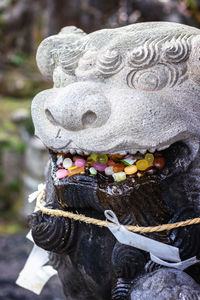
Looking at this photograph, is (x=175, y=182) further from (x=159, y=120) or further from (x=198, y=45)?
(x=198, y=45)

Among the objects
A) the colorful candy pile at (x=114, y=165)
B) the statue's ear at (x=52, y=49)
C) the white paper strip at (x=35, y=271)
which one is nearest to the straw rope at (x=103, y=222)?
the colorful candy pile at (x=114, y=165)

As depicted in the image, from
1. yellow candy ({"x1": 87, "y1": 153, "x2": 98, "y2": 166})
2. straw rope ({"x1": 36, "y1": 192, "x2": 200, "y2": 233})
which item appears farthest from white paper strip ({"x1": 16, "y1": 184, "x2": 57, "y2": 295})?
yellow candy ({"x1": 87, "y1": 153, "x2": 98, "y2": 166})

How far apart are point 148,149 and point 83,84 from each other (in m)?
0.27

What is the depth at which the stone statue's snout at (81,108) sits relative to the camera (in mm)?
1076

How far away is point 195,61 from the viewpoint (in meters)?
1.08

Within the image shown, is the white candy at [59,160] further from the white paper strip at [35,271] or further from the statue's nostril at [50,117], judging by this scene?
the white paper strip at [35,271]

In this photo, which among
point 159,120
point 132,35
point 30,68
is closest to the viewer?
point 159,120

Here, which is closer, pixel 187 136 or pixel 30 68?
pixel 187 136

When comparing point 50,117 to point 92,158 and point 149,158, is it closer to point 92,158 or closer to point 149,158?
point 92,158

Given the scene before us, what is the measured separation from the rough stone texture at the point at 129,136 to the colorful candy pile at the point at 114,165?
0.08 ft

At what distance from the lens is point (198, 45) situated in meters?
1.08

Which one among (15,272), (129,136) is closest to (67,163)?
(129,136)

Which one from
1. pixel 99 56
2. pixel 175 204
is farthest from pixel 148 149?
pixel 99 56

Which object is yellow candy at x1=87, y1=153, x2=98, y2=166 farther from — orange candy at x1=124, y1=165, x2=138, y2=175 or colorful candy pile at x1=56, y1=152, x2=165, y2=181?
orange candy at x1=124, y1=165, x2=138, y2=175
